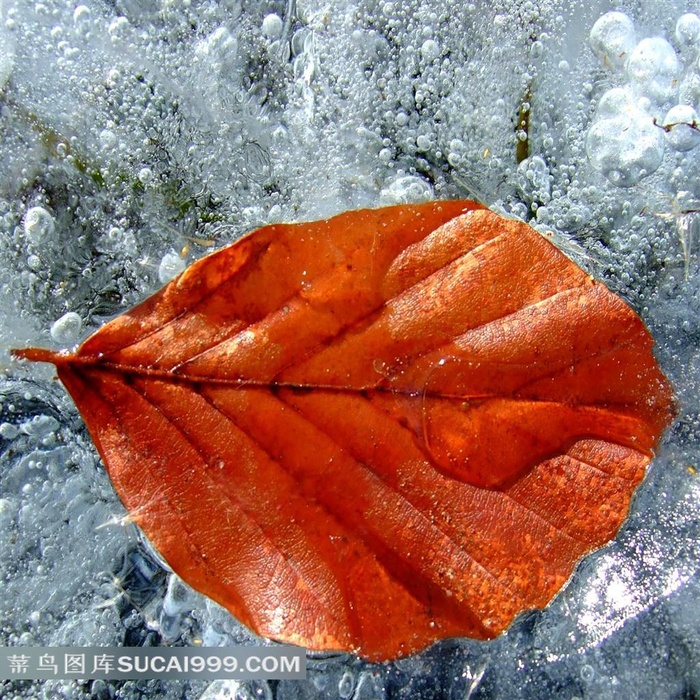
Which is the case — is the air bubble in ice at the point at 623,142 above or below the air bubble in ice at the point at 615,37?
below

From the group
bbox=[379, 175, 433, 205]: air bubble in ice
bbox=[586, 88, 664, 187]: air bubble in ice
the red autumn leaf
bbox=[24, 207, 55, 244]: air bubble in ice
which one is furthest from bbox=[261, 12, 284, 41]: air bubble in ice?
bbox=[586, 88, 664, 187]: air bubble in ice

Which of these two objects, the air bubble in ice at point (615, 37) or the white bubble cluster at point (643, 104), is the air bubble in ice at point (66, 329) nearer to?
the white bubble cluster at point (643, 104)

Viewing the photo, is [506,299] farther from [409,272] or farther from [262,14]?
[262,14]

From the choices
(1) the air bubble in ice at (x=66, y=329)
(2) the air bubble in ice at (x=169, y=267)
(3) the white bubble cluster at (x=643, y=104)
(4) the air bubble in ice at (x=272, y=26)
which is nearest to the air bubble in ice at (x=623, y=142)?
(3) the white bubble cluster at (x=643, y=104)

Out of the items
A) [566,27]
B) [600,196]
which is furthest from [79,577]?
[566,27]

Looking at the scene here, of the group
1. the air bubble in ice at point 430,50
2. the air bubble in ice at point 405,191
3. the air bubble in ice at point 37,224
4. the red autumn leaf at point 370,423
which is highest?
the air bubble in ice at point 37,224

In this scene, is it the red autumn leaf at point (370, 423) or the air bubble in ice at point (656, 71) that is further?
the air bubble in ice at point (656, 71)

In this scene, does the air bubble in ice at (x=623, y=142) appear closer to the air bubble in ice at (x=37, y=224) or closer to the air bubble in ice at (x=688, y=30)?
the air bubble in ice at (x=688, y=30)

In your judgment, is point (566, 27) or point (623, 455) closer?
point (623, 455)
